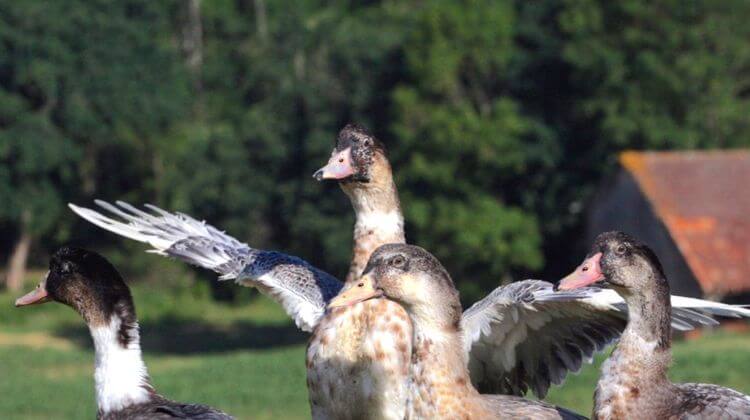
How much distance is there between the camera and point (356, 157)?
28.2ft

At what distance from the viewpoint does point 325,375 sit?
846 centimetres

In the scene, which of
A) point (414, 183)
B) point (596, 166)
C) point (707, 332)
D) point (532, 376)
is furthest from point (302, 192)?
point (532, 376)

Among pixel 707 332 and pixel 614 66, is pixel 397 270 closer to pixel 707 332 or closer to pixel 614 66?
pixel 707 332

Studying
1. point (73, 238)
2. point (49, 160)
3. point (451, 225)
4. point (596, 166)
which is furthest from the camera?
point (73, 238)

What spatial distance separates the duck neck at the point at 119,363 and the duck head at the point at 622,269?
2226mm

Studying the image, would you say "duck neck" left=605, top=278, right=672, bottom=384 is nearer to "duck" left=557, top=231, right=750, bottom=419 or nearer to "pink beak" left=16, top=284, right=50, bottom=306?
"duck" left=557, top=231, right=750, bottom=419

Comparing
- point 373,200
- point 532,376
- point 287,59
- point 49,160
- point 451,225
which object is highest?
point 287,59

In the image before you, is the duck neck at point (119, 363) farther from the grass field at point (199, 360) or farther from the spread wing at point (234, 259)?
the grass field at point (199, 360)

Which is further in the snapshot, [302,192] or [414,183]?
[302,192]

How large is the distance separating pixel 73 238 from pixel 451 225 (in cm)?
1538

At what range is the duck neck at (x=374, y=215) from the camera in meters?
8.66

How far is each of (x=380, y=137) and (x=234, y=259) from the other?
34.8 m

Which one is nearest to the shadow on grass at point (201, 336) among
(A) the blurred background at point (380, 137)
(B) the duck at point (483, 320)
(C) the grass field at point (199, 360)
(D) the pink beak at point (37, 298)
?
(C) the grass field at point (199, 360)

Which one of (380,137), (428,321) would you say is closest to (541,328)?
(428,321)
